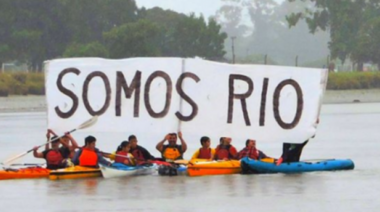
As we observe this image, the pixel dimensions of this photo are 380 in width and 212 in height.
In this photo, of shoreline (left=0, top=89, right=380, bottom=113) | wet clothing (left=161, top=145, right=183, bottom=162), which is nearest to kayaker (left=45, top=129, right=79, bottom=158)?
wet clothing (left=161, top=145, right=183, bottom=162)

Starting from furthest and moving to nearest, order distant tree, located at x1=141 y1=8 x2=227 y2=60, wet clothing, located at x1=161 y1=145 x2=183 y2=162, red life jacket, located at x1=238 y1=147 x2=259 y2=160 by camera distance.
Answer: distant tree, located at x1=141 y1=8 x2=227 y2=60 < wet clothing, located at x1=161 y1=145 x2=183 y2=162 < red life jacket, located at x1=238 y1=147 x2=259 y2=160

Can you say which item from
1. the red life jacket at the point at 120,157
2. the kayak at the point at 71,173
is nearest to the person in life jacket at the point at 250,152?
the red life jacket at the point at 120,157

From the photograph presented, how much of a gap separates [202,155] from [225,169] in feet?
2.67

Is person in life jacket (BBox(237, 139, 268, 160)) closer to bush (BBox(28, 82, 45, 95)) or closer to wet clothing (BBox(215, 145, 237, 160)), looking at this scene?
wet clothing (BBox(215, 145, 237, 160))

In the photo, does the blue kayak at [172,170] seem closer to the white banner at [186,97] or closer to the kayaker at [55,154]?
the white banner at [186,97]

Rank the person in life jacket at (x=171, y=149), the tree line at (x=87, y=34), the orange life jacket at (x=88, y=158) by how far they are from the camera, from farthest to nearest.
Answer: the tree line at (x=87, y=34)
the person in life jacket at (x=171, y=149)
the orange life jacket at (x=88, y=158)

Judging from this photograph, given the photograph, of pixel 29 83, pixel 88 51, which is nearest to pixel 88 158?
pixel 29 83

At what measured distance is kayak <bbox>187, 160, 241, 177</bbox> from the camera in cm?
2503

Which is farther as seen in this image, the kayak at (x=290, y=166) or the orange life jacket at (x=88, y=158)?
the kayak at (x=290, y=166)

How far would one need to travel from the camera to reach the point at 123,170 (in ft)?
82.2

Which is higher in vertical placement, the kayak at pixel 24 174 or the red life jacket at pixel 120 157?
the red life jacket at pixel 120 157

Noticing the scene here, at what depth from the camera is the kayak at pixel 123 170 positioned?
24.8m

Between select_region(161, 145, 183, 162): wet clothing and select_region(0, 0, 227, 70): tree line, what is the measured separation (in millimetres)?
57614

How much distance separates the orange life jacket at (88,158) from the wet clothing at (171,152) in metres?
1.65
